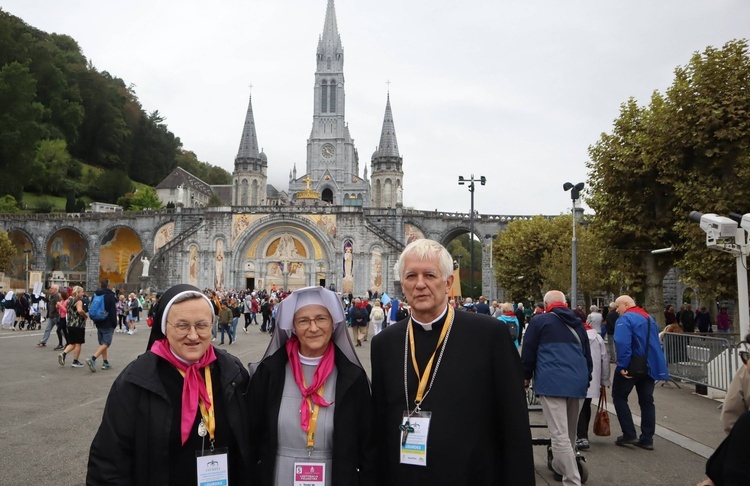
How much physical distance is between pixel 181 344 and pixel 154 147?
79325mm

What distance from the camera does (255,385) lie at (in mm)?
3027

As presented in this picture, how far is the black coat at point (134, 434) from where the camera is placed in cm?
264

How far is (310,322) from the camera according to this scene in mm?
3023

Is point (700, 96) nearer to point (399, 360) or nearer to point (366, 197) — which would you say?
point (399, 360)

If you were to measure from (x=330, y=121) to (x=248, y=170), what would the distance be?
26.2 m

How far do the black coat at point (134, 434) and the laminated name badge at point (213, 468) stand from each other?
144 mm

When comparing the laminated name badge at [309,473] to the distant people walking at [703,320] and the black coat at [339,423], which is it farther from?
the distant people walking at [703,320]

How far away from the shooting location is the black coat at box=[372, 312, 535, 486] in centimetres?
276

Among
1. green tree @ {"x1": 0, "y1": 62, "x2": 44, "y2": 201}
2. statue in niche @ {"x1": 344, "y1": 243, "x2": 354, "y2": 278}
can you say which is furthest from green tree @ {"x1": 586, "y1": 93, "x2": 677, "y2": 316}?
green tree @ {"x1": 0, "y1": 62, "x2": 44, "y2": 201}

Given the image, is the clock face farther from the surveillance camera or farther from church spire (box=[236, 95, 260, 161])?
the surveillance camera

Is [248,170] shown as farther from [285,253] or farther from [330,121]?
[330,121]

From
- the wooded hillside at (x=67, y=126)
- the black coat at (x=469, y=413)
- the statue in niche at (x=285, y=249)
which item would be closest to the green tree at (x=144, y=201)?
the wooded hillside at (x=67, y=126)

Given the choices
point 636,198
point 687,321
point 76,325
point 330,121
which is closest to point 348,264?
point 687,321

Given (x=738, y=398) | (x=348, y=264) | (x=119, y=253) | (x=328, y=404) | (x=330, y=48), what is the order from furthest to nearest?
(x=330, y=48) < (x=119, y=253) < (x=348, y=264) < (x=738, y=398) < (x=328, y=404)
